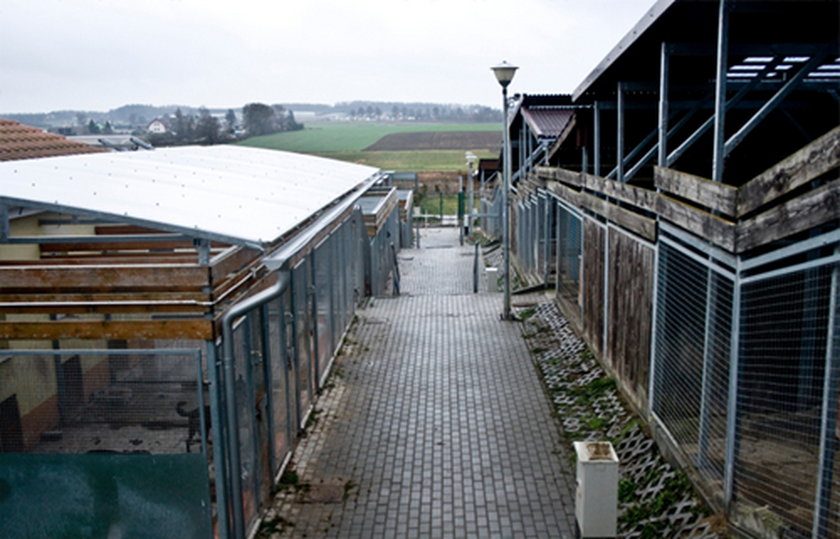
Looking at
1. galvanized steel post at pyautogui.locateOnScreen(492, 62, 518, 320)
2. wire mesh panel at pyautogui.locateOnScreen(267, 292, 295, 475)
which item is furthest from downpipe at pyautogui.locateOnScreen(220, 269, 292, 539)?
galvanized steel post at pyautogui.locateOnScreen(492, 62, 518, 320)

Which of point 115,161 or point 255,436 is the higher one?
point 115,161

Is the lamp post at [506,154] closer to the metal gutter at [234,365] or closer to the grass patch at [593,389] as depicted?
the grass patch at [593,389]

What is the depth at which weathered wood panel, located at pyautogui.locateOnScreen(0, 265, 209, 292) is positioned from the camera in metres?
5.55

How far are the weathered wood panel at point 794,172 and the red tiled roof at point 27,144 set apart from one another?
371 inches

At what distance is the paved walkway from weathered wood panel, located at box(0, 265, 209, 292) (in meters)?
2.64

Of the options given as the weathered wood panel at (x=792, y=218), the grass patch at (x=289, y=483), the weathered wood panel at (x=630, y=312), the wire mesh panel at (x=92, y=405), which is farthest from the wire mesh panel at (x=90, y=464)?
the weathered wood panel at (x=630, y=312)

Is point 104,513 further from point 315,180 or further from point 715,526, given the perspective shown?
point 315,180

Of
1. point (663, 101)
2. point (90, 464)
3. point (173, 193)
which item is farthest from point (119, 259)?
point (663, 101)

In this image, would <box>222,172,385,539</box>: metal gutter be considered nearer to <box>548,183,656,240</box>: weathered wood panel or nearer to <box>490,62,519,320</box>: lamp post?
<box>548,183,656,240</box>: weathered wood panel

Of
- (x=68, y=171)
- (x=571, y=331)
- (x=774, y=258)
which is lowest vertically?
(x=571, y=331)

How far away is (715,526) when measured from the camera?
5648 mm

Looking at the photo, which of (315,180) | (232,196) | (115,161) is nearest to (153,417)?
(232,196)

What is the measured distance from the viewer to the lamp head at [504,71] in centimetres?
1303

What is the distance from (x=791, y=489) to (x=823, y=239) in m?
2.05
